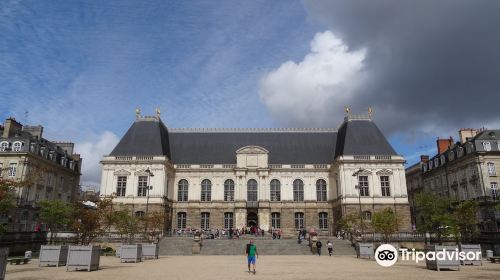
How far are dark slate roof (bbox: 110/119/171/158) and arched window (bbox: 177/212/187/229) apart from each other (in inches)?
314

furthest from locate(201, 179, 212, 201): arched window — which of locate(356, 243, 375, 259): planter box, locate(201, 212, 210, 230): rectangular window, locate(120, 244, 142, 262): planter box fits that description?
locate(120, 244, 142, 262): planter box

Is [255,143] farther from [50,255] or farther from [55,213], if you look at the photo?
[50,255]

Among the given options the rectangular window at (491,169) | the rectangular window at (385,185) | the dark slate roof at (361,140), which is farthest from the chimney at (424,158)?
the rectangular window at (385,185)

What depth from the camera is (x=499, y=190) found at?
43.8 meters

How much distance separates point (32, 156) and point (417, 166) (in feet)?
187

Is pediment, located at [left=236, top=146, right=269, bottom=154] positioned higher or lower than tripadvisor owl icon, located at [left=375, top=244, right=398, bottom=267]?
higher

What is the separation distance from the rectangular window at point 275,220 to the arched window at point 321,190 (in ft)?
19.1

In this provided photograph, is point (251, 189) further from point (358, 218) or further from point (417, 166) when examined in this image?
point (417, 166)

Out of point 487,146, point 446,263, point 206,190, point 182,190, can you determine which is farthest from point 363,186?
point 446,263

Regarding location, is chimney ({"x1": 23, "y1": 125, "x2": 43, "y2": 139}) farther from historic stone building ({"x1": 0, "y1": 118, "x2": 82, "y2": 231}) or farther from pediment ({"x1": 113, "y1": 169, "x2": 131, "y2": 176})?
pediment ({"x1": 113, "y1": 169, "x2": 131, "y2": 176})

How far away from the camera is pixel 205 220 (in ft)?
159

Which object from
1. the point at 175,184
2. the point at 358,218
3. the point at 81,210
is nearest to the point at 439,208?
the point at 358,218

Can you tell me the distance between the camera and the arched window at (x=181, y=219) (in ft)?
159

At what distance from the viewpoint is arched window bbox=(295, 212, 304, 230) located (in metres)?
48.3
